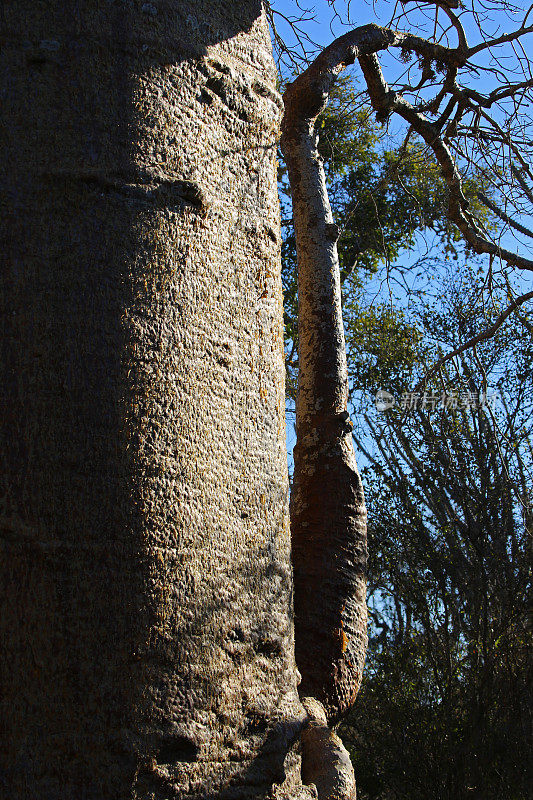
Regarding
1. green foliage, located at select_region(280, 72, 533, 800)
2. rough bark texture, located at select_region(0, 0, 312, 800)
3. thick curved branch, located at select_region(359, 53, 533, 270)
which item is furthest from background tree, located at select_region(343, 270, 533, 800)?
rough bark texture, located at select_region(0, 0, 312, 800)

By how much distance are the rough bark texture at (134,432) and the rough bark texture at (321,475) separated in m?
0.37

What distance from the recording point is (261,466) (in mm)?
1132

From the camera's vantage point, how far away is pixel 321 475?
5.66ft

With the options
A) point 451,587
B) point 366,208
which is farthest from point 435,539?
point 366,208

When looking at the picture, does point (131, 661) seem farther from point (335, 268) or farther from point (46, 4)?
point (335, 268)

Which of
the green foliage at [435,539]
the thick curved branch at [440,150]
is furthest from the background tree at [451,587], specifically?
A: the thick curved branch at [440,150]

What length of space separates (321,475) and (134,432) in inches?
33.1

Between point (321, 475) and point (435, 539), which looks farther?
point (435, 539)

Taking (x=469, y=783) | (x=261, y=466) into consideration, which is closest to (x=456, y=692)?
(x=469, y=783)

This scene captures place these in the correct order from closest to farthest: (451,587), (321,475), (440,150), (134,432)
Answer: (134,432) < (321,475) < (440,150) < (451,587)

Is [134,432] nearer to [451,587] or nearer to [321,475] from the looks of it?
[321,475]

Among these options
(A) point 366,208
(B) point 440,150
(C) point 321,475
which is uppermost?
(A) point 366,208

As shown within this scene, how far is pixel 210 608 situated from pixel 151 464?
9.0 inches

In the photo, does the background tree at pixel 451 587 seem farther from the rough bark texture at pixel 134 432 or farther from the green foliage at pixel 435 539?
the rough bark texture at pixel 134 432
